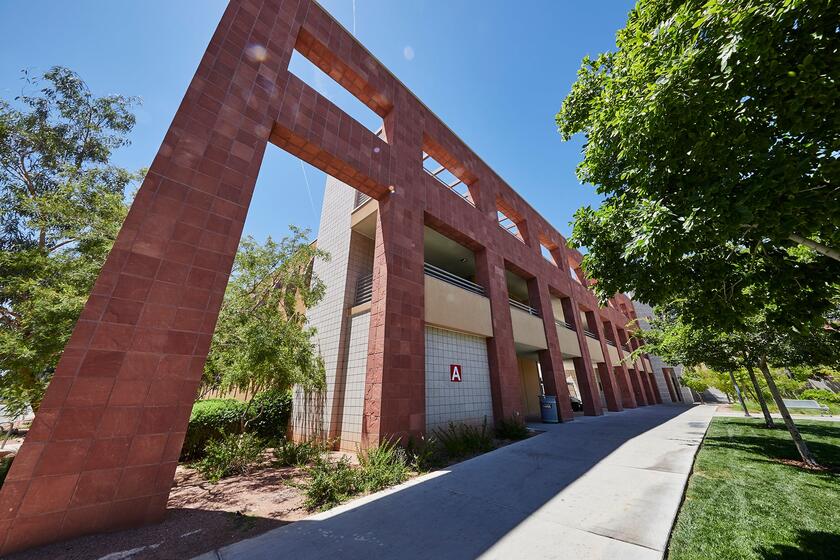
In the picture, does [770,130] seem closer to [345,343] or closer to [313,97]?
[313,97]

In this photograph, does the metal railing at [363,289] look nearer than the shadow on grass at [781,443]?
No

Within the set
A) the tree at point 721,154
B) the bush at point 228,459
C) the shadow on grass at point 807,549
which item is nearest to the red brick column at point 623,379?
the tree at point 721,154

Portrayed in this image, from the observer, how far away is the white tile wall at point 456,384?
9.15 meters

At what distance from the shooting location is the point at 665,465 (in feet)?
22.1

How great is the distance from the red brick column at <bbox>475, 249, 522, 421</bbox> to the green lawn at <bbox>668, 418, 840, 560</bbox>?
5244 mm

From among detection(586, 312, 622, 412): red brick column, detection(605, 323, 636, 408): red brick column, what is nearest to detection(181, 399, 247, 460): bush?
detection(586, 312, 622, 412): red brick column

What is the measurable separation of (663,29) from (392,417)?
890 centimetres

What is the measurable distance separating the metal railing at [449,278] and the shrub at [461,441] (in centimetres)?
485

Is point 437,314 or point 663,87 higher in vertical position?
point 663,87

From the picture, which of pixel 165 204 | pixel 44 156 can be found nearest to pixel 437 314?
pixel 165 204

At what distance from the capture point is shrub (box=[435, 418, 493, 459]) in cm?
797

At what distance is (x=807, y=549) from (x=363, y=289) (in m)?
9.93

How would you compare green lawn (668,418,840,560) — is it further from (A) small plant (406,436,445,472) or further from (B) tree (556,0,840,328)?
(A) small plant (406,436,445,472)

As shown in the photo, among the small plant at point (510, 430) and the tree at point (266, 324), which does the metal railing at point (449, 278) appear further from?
the small plant at point (510, 430)
